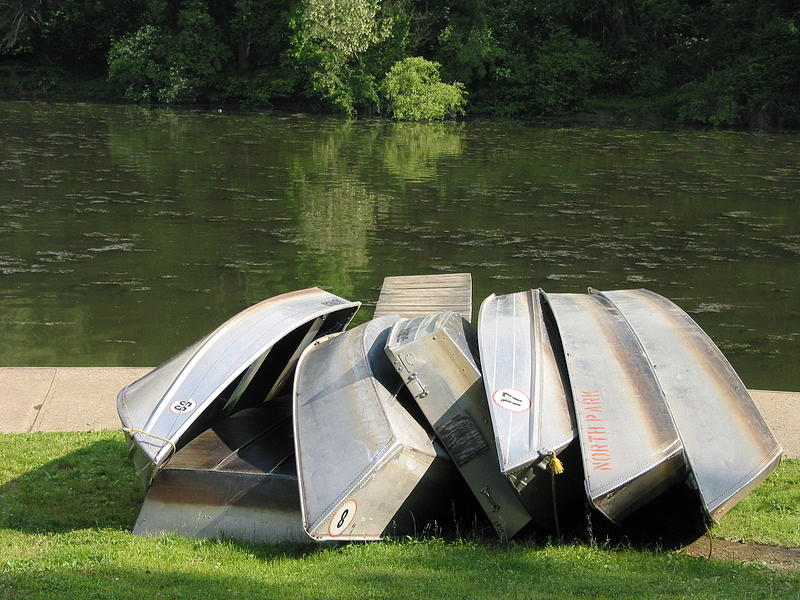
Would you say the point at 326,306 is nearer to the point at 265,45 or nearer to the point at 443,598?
the point at 443,598

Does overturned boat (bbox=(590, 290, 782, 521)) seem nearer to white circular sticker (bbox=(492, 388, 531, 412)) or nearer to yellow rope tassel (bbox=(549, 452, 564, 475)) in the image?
yellow rope tassel (bbox=(549, 452, 564, 475))

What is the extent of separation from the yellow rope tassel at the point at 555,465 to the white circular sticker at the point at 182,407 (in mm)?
2342

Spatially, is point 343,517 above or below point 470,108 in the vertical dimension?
below

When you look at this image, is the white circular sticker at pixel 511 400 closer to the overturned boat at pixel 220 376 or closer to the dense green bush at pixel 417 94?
the overturned boat at pixel 220 376

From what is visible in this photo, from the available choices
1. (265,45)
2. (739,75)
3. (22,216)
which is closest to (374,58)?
(265,45)

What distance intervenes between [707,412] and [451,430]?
1.53 m

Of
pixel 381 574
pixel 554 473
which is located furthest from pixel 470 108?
pixel 381 574

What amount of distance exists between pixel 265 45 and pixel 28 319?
31424 millimetres

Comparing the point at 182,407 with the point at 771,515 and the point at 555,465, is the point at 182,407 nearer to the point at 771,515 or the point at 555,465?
the point at 555,465

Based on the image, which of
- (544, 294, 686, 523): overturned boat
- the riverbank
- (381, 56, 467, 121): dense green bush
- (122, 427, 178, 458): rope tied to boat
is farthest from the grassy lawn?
(381, 56, 467, 121): dense green bush

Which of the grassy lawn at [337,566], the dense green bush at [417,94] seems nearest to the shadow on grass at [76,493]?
the grassy lawn at [337,566]

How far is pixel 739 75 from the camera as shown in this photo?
1425 inches

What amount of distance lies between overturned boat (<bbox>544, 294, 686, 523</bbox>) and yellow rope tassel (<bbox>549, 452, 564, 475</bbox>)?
16cm

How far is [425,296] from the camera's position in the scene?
9.30 m
